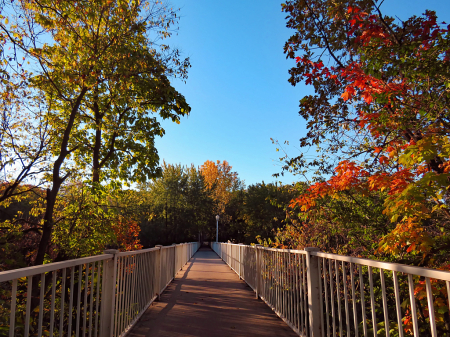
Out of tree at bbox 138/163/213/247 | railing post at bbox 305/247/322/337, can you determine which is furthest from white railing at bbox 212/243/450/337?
tree at bbox 138/163/213/247

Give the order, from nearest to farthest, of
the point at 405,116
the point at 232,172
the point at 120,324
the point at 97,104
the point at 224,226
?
the point at 120,324 < the point at 405,116 < the point at 97,104 < the point at 224,226 < the point at 232,172

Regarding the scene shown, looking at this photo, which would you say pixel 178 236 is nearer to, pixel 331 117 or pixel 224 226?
pixel 224 226

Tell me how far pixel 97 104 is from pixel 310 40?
604 cm

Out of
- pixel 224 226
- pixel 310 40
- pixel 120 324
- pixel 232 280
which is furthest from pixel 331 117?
pixel 224 226

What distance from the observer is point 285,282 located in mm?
4469

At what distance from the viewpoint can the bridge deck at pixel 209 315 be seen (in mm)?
4113

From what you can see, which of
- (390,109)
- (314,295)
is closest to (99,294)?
(314,295)

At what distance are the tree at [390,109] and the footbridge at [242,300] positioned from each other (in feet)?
2.43

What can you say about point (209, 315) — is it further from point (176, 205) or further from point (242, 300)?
point (176, 205)

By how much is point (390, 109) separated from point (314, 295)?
3053 millimetres

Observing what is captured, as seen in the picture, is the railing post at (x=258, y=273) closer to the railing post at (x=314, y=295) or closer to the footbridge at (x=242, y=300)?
the footbridge at (x=242, y=300)

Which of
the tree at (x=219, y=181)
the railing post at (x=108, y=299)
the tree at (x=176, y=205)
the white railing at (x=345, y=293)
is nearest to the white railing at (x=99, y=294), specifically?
the railing post at (x=108, y=299)

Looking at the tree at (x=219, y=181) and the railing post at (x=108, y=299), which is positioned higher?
the tree at (x=219, y=181)

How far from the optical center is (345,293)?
89.4 inches
